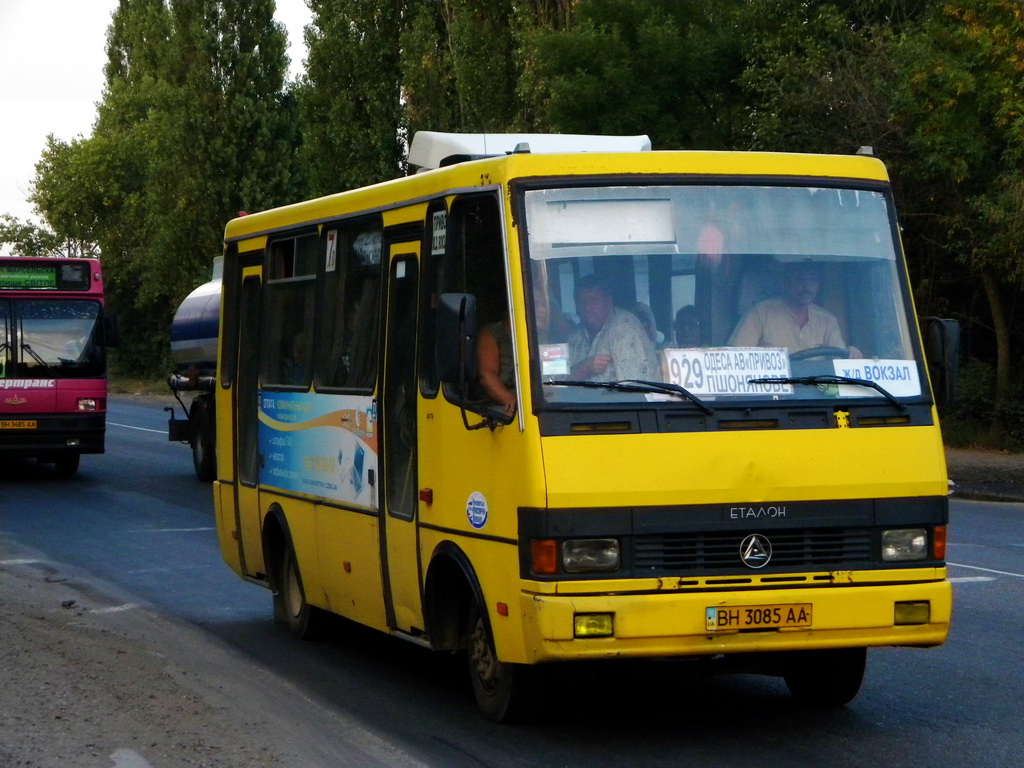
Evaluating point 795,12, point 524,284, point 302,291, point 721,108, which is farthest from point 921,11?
point 524,284

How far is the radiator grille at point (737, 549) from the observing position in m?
6.76

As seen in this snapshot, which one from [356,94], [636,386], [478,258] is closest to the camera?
[636,386]

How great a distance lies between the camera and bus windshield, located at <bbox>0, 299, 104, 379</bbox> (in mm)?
22656

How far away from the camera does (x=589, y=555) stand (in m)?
6.71

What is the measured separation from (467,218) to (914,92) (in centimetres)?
1690

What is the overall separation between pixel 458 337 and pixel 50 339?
1719 cm

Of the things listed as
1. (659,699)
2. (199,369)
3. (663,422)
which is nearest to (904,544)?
(663,422)

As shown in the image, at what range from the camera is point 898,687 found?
27.7 feet

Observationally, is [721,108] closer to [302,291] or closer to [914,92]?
[914,92]

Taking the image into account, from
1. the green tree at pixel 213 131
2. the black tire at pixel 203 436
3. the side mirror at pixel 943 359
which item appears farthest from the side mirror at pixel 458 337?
the green tree at pixel 213 131

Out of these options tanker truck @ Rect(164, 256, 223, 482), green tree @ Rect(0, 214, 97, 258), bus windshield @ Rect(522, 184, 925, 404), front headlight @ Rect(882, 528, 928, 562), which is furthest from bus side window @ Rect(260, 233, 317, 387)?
green tree @ Rect(0, 214, 97, 258)

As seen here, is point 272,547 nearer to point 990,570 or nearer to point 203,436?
point 990,570

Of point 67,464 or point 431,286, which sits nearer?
point 431,286

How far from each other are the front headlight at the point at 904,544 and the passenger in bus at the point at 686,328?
3.75 feet
